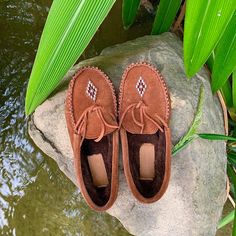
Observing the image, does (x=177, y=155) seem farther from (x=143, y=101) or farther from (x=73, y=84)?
(x=73, y=84)

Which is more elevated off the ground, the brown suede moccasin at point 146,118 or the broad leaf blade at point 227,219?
the brown suede moccasin at point 146,118

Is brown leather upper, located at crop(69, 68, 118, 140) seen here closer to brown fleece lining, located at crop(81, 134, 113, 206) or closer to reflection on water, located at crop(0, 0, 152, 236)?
brown fleece lining, located at crop(81, 134, 113, 206)

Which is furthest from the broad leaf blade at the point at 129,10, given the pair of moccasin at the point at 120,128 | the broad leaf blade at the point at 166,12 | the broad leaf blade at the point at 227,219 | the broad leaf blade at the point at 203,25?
the broad leaf blade at the point at 227,219

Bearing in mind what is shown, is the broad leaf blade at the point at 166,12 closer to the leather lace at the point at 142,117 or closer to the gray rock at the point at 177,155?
the gray rock at the point at 177,155

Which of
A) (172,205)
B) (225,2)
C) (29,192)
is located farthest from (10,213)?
(225,2)

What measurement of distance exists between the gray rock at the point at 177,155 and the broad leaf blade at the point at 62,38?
0.76 feet

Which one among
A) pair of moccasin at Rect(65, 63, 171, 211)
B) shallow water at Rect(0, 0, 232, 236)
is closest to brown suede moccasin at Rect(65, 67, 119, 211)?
pair of moccasin at Rect(65, 63, 171, 211)

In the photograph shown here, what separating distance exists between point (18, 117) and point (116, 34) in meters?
0.41

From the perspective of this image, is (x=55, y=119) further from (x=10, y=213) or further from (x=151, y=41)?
(x=10, y=213)

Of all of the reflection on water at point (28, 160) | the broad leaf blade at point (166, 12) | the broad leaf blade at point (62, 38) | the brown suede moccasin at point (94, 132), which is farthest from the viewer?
the reflection on water at point (28, 160)

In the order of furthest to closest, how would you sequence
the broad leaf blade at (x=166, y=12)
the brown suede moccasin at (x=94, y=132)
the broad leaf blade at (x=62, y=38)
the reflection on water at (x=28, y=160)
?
1. the reflection on water at (x=28, y=160)
2. the broad leaf blade at (x=166, y=12)
3. the brown suede moccasin at (x=94, y=132)
4. the broad leaf blade at (x=62, y=38)

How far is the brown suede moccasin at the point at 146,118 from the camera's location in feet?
3.36

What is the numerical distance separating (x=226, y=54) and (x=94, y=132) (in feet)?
1.22

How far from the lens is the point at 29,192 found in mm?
1346
